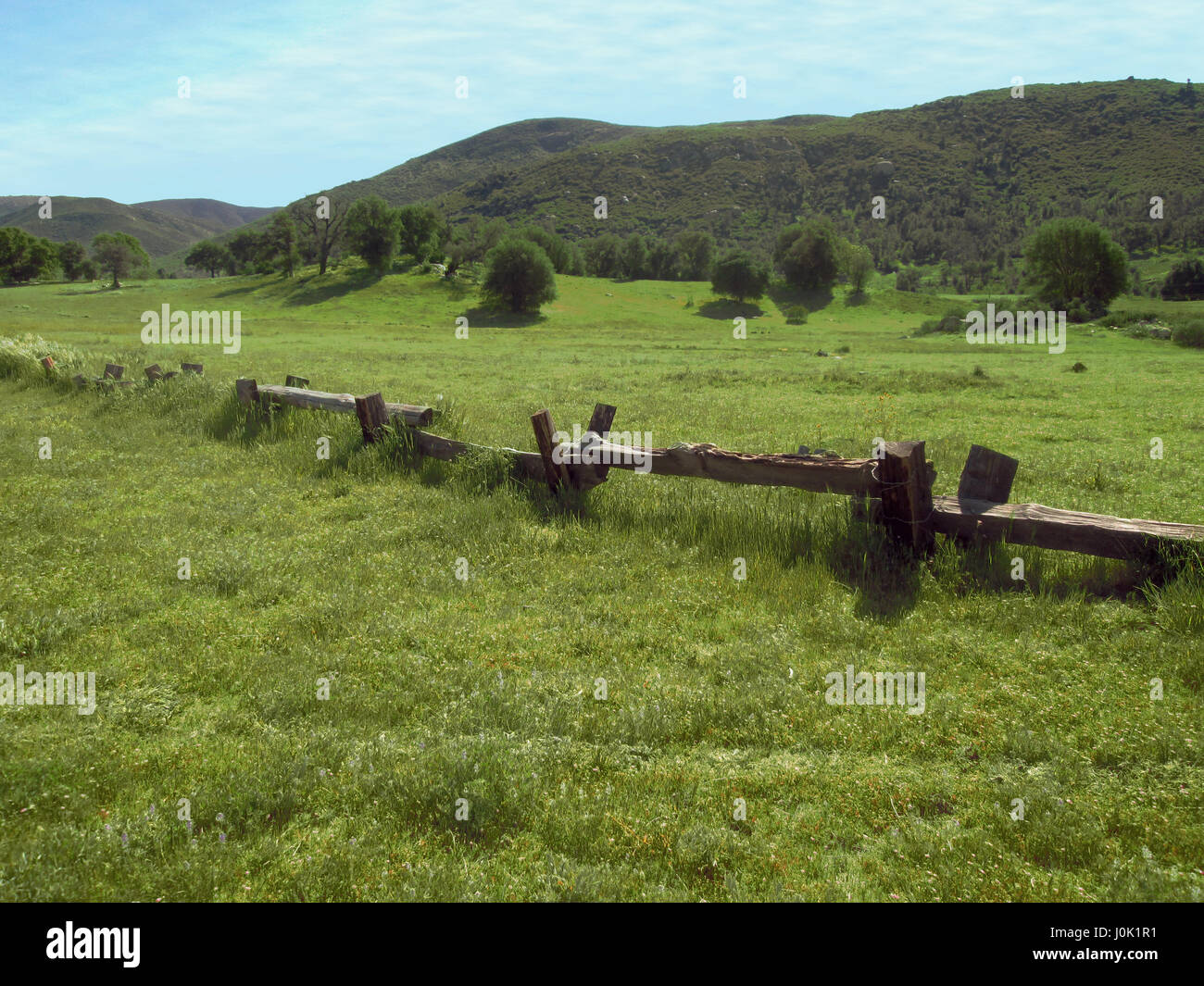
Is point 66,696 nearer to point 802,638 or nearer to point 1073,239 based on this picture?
point 802,638

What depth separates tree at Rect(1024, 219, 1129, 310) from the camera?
226 feet

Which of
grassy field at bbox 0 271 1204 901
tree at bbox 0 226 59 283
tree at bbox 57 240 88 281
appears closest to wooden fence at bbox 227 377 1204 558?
grassy field at bbox 0 271 1204 901

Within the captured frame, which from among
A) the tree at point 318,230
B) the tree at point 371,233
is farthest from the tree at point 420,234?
the tree at point 318,230

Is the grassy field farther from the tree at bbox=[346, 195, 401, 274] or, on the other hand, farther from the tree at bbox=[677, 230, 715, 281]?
the tree at bbox=[677, 230, 715, 281]

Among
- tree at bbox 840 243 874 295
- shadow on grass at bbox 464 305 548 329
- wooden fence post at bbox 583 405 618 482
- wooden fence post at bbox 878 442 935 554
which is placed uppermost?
tree at bbox 840 243 874 295

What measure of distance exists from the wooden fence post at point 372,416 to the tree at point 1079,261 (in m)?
71.9

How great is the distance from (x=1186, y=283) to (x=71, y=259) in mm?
153572

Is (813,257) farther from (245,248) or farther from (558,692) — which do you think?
(558,692)

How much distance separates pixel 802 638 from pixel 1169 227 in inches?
7131

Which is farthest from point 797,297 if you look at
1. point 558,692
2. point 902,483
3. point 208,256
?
point 208,256

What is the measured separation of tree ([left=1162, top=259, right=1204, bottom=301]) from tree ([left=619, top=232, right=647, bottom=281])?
7088 centimetres

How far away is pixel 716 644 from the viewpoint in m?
6.62

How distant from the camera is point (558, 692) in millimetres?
5773

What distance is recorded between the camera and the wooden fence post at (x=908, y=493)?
7539mm
